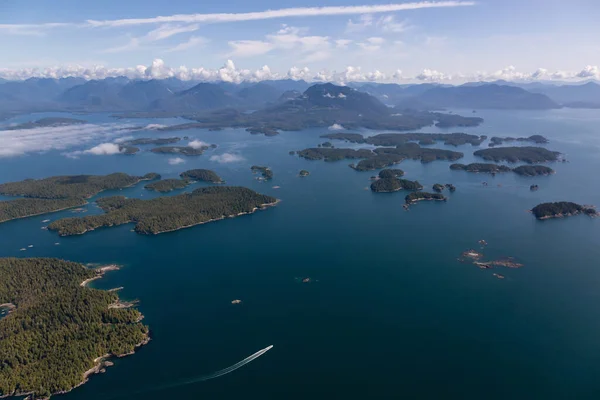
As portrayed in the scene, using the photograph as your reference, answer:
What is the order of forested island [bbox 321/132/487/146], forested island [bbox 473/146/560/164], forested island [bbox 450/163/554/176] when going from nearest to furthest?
1. forested island [bbox 450/163/554/176]
2. forested island [bbox 473/146/560/164]
3. forested island [bbox 321/132/487/146]

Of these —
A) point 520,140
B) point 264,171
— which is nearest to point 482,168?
point 520,140

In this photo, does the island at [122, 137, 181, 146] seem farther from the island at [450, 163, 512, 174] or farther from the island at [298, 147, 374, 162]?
the island at [450, 163, 512, 174]

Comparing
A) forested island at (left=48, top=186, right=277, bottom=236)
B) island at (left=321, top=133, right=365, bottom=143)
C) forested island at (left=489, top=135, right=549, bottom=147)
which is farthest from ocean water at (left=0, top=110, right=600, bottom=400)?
island at (left=321, top=133, right=365, bottom=143)

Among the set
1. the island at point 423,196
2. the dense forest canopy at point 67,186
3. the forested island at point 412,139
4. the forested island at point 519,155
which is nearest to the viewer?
the island at point 423,196

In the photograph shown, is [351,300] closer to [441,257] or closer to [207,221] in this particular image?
[441,257]

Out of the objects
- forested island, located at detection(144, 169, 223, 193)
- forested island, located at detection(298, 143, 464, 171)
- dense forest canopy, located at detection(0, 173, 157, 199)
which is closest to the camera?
dense forest canopy, located at detection(0, 173, 157, 199)

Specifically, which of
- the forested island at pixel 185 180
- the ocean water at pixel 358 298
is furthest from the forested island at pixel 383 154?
the forested island at pixel 185 180

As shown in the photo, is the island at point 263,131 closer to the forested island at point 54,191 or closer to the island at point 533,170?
the forested island at point 54,191
